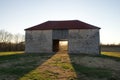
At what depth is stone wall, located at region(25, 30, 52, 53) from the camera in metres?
32.3

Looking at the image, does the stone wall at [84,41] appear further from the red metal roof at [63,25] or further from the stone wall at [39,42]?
the stone wall at [39,42]

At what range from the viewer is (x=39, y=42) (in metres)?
32.6

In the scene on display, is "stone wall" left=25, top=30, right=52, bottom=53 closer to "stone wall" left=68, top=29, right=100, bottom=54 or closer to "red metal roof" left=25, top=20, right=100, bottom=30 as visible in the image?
"red metal roof" left=25, top=20, right=100, bottom=30

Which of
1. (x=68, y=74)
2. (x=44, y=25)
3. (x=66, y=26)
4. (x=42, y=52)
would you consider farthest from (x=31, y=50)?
(x=68, y=74)

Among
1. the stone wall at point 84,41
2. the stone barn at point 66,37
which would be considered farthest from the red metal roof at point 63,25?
the stone wall at point 84,41

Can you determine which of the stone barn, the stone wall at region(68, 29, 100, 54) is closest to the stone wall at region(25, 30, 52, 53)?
the stone barn

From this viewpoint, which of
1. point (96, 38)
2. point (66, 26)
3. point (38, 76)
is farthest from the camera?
point (66, 26)

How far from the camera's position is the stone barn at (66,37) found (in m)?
30.8

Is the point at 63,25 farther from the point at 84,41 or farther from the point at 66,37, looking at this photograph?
the point at 84,41

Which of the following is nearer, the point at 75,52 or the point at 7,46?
the point at 75,52

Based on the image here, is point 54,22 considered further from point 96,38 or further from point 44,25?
point 96,38

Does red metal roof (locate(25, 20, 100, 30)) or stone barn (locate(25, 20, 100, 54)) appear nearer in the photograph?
stone barn (locate(25, 20, 100, 54))

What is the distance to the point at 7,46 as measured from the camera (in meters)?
53.8

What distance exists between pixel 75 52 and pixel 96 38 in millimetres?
4193
